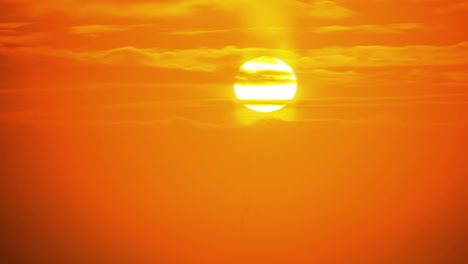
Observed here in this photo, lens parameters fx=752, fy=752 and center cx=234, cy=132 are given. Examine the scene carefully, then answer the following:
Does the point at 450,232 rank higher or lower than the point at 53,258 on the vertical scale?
higher

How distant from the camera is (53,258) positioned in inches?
920

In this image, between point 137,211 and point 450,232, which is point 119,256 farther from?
point 450,232

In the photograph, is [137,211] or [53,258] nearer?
[53,258]

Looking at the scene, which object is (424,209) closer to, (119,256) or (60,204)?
(119,256)

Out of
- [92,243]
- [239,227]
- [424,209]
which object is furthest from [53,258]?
[424,209]

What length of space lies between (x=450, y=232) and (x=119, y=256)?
1058 centimetres

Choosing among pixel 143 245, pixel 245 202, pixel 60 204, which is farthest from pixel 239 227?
pixel 60 204

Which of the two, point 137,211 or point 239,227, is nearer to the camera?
point 239,227

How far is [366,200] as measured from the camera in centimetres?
2467

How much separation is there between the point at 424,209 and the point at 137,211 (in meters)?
9.51

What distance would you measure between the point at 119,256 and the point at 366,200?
8258 millimetres

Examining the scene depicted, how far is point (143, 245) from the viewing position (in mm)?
24922

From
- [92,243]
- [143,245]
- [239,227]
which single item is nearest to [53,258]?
[92,243]

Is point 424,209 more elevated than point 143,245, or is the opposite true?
point 424,209
